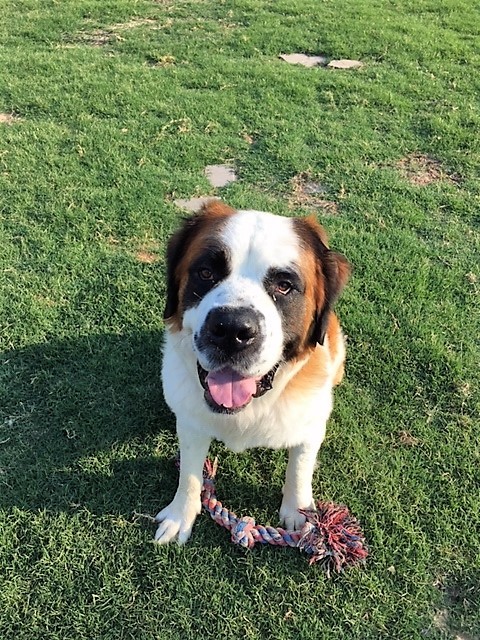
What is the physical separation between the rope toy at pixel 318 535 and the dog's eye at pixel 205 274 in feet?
4.17

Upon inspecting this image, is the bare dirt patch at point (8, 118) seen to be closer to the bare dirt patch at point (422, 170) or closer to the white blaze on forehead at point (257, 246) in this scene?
the bare dirt patch at point (422, 170)

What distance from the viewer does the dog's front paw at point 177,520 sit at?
3.08 m

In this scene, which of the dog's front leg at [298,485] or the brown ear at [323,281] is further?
the dog's front leg at [298,485]

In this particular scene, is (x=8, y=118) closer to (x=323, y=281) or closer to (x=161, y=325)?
(x=161, y=325)

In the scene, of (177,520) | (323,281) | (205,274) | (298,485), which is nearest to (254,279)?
(205,274)

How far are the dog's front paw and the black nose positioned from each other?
112cm

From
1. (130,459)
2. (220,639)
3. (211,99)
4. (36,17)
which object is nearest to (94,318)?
(130,459)

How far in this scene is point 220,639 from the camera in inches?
109

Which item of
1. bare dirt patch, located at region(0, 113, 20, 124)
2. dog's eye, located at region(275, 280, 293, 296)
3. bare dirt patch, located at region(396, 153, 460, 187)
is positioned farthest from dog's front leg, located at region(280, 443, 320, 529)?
bare dirt patch, located at region(0, 113, 20, 124)

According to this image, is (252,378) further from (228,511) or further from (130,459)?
(130,459)

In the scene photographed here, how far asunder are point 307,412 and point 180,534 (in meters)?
0.91

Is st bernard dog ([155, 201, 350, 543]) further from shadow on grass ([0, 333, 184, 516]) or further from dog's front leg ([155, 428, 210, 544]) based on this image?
shadow on grass ([0, 333, 184, 516])

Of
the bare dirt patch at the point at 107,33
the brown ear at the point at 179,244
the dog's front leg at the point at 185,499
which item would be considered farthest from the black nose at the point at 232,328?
the bare dirt patch at the point at 107,33

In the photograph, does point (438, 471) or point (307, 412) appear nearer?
point (307, 412)
